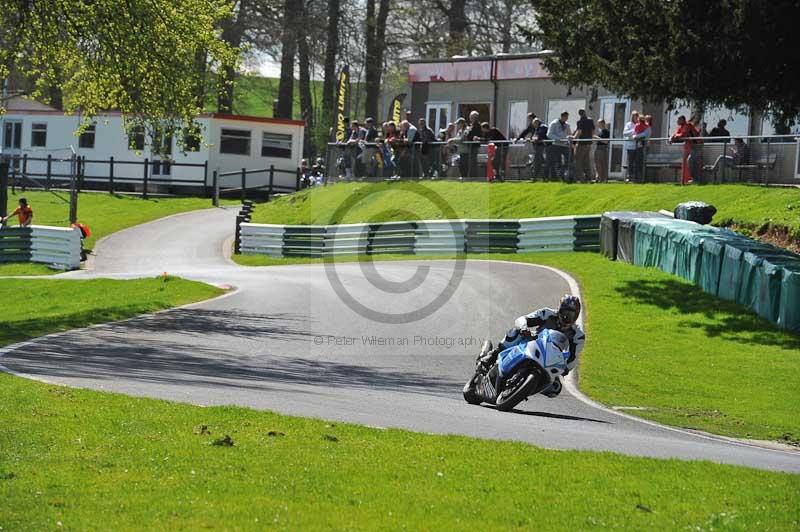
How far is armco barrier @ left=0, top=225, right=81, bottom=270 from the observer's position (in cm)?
3334

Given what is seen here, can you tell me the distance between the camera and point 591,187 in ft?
99.6

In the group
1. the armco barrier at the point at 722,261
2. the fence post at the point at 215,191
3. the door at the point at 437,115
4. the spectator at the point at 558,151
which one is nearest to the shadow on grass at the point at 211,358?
the armco barrier at the point at 722,261

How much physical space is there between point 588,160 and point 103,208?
23.4m

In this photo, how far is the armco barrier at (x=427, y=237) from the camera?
91.0ft

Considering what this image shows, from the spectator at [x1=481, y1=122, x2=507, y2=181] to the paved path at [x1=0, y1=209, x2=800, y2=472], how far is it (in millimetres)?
5887

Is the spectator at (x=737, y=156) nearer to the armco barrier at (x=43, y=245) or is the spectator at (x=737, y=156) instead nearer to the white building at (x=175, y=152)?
the armco barrier at (x=43, y=245)

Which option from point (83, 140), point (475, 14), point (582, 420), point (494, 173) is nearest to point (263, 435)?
point (582, 420)

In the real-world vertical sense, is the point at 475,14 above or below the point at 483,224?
above

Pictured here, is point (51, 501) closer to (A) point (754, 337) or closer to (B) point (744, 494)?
(B) point (744, 494)

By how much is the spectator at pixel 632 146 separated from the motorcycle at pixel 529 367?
58.3 feet

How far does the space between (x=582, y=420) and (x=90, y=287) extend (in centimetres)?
1655

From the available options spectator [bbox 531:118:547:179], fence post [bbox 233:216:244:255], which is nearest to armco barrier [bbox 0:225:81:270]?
fence post [bbox 233:216:244:255]

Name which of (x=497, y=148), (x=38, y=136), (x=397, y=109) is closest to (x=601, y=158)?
(x=497, y=148)

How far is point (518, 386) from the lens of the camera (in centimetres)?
1234
